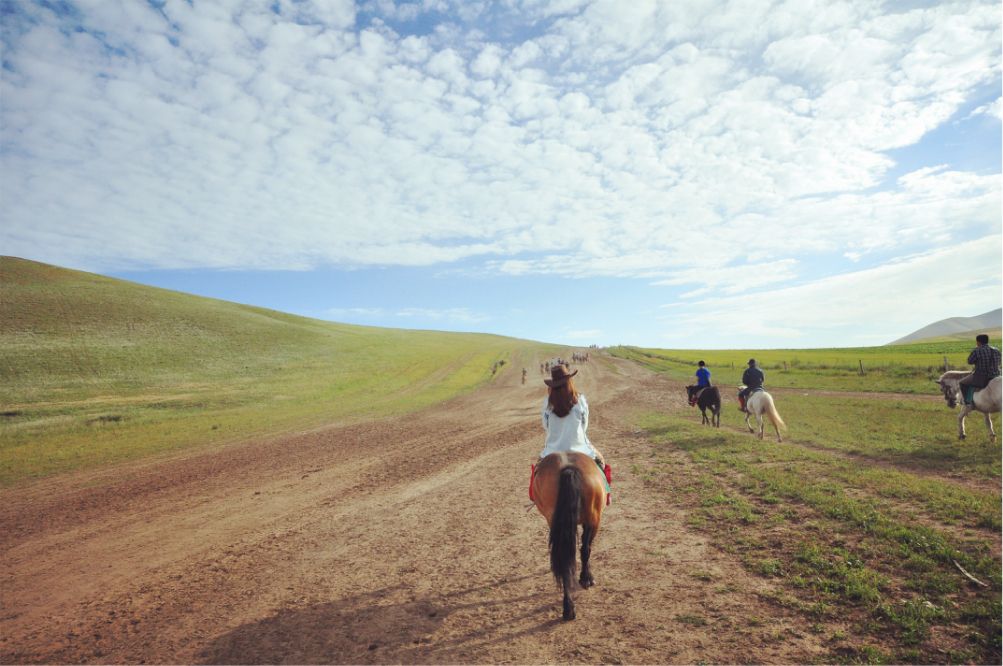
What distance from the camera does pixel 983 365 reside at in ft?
43.0

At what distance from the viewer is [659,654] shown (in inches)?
197

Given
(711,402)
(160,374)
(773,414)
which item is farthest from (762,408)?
(160,374)

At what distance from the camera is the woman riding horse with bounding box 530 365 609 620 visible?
557 centimetres

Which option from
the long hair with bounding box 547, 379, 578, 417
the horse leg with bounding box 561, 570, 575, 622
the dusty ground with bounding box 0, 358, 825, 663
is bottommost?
the dusty ground with bounding box 0, 358, 825, 663

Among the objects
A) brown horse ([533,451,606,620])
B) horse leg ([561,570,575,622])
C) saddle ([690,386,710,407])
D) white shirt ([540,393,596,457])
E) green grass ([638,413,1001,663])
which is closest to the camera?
green grass ([638,413,1001,663])

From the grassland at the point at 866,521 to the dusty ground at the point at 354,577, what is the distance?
1.80 ft

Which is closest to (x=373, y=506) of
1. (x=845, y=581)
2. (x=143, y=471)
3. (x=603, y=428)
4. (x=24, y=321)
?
(x=845, y=581)

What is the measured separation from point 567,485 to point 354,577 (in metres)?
4.04

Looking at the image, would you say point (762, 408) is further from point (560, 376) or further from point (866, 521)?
point (560, 376)

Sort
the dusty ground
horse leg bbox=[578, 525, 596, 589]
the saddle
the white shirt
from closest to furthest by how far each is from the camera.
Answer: the dusty ground
horse leg bbox=[578, 525, 596, 589]
the white shirt
the saddle

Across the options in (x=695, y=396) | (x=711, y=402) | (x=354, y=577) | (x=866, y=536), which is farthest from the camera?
(x=695, y=396)

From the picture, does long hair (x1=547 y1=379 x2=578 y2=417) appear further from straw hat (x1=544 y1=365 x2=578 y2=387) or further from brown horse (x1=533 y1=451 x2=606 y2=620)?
brown horse (x1=533 y1=451 x2=606 y2=620)

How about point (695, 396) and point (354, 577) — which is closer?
point (354, 577)

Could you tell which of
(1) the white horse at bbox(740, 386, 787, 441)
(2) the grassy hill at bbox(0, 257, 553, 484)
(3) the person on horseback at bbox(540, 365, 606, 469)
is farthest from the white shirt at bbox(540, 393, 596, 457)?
(2) the grassy hill at bbox(0, 257, 553, 484)
